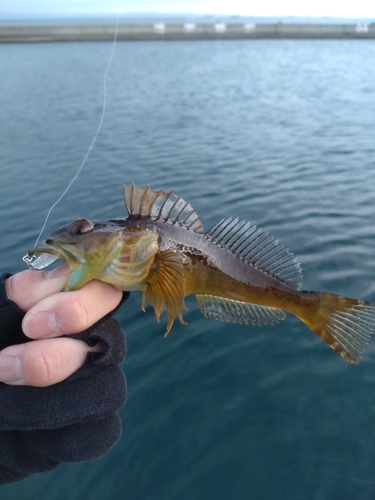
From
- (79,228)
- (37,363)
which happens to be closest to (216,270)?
(79,228)

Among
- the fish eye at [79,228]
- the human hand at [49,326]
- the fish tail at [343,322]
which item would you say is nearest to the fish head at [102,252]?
the fish eye at [79,228]

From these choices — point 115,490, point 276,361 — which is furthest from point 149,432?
Result: point 276,361

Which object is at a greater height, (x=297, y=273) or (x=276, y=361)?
(x=297, y=273)

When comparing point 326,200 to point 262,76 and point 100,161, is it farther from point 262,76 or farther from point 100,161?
point 262,76

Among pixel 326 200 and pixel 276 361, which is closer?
pixel 276 361

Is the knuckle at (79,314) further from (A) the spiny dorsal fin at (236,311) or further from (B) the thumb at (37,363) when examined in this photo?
(A) the spiny dorsal fin at (236,311)

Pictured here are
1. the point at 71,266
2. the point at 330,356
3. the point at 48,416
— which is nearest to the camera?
the point at 48,416

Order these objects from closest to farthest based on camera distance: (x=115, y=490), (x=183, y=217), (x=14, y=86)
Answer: (x=183, y=217) < (x=115, y=490) < (x=14, y=86)
